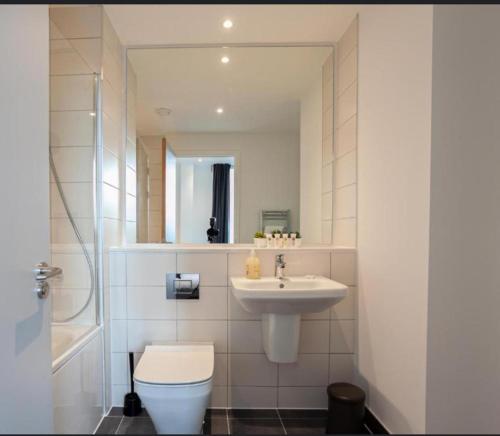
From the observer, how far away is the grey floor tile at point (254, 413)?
1.65 m

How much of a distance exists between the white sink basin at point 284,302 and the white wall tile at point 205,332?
0.80 ft

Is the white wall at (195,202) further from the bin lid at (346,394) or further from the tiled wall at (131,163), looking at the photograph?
the bin lid at (346,394)

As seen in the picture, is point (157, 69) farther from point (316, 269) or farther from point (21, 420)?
point (21, 420)

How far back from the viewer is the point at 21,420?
0.72m

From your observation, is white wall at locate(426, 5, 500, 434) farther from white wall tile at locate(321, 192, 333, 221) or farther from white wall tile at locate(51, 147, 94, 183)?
white wall tile at locate(51, 147, 94, 183)

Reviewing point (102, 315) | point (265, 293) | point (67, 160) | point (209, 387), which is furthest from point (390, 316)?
point (67, 160)

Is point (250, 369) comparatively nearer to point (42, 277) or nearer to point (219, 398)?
point (219, 398)

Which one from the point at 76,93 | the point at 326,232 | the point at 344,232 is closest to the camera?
the point at 76,93

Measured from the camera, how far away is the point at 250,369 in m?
1.72

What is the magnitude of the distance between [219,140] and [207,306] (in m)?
1.04

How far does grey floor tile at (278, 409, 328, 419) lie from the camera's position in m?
1.64

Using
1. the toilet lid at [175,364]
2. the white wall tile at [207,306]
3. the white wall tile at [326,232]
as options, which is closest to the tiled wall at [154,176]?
the white wall tile at [207,306]

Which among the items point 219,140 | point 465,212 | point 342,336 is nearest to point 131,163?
point 219,140

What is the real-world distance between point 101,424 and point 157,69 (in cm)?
208
